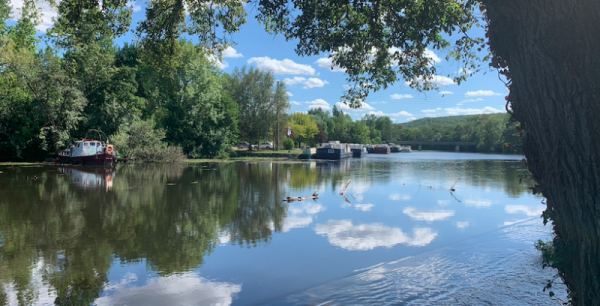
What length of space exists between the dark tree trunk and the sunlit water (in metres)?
0.70

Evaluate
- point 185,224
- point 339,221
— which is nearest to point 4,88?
point 185,224

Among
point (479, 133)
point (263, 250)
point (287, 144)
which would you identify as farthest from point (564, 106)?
point (479, 133)

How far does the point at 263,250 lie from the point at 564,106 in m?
6.37

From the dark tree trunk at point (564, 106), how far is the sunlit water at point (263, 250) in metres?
0.70

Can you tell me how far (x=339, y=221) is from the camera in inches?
449

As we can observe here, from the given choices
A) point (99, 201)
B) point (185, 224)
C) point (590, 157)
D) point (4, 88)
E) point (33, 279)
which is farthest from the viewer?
point (4, 88)

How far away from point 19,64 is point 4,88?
6.97 ft

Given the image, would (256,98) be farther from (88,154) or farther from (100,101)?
(88,154)

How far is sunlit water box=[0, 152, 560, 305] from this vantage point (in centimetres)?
627

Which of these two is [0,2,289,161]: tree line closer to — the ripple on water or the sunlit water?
the sunlit water

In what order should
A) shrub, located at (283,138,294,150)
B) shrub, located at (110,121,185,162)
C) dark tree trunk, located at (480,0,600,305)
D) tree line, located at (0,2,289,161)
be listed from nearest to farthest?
dark tree trunk, located at (480,0,600,305) → tree line, located at (0,2,289,161) → shrub, located at (110,121,185,162) → shrub, located at (283,138,294,150)

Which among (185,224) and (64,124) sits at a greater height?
(64,124)

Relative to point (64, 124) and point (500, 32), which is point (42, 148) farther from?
point (500, 32)

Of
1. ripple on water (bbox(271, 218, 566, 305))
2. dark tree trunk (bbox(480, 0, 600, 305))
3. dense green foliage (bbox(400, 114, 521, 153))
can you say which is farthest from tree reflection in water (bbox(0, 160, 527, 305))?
dense green foliage (bbox(400, 114, 521, 153))
